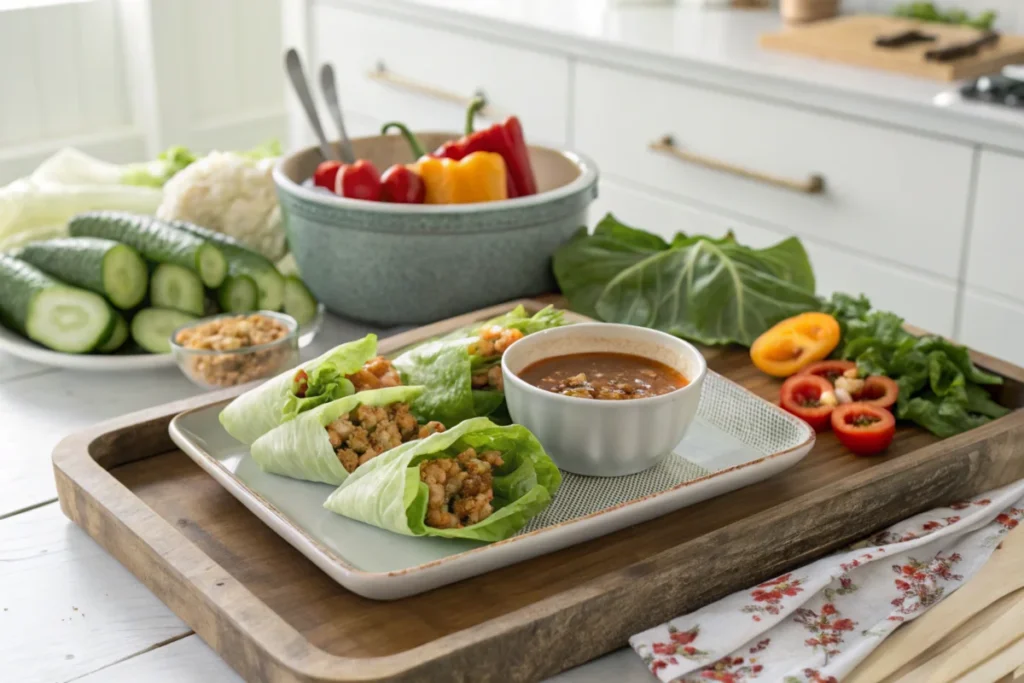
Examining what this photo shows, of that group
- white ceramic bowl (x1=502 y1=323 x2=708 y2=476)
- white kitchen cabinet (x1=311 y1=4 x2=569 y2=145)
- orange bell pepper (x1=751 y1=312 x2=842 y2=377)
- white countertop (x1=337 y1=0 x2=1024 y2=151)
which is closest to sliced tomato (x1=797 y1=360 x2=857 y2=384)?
orange bell pepper (x1=751 y1=312 x2=842 y2=377)

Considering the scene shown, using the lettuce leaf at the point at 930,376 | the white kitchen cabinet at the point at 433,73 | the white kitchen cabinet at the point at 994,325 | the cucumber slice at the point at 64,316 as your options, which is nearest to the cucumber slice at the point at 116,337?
the cucumber slice at the point at 64,316

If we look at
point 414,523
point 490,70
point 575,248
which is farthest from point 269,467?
point 490,70

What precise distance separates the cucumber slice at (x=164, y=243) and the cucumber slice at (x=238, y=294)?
1cm

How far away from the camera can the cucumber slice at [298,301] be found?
169cm

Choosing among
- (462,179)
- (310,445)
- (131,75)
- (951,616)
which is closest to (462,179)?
(462,179)

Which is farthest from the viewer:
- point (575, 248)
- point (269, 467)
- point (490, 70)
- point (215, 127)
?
point (215, 127)

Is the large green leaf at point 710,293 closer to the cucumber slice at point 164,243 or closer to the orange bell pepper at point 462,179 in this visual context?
the orange bell pepper at point 462,179

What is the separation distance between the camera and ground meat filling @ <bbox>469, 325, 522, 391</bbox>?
132 cm

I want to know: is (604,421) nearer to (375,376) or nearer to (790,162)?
(375,376)

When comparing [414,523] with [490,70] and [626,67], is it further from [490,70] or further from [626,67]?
[490,70]

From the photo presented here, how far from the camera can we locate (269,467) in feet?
3.98

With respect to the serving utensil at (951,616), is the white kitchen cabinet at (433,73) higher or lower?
higher

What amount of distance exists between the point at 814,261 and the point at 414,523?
1886 millimetres

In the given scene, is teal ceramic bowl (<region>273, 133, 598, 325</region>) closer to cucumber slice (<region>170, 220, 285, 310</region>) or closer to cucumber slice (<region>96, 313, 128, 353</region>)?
cucumber slice (<region>170, 220, 285, 310</region>)
